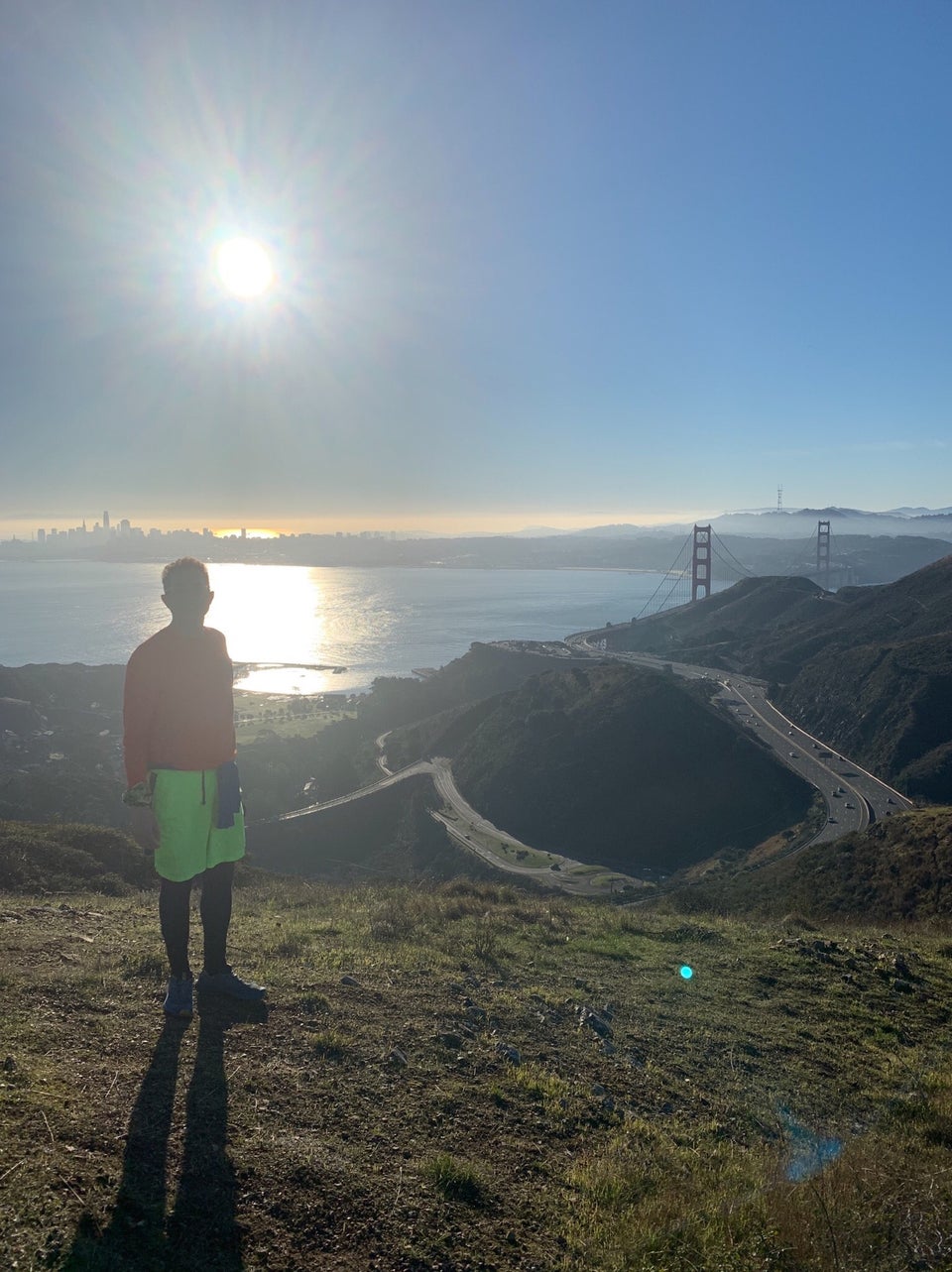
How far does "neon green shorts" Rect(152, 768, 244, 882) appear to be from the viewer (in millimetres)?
3156

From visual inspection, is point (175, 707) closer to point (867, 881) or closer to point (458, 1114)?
point (458, 1114)

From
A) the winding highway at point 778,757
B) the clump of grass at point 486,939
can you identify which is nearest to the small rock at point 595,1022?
the clump of grass at point 486,939

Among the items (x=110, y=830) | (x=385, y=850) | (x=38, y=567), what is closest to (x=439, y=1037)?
(x=110, y=830)

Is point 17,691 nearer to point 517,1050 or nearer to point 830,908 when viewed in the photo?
point 830,908

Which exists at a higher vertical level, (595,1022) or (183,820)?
(183,820)

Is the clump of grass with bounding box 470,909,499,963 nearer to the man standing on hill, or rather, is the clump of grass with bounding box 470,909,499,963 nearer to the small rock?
the small rock

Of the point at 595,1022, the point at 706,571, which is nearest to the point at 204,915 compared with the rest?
the point at 595,1022

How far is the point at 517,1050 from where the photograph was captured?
3.52 metres

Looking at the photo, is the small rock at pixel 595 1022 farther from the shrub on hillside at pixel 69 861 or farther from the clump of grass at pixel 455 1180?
the shrub on hillside at pixel 69 861

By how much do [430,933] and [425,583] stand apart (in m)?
150

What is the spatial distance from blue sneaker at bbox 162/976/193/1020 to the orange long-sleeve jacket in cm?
89

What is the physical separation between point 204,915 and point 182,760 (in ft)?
2.68

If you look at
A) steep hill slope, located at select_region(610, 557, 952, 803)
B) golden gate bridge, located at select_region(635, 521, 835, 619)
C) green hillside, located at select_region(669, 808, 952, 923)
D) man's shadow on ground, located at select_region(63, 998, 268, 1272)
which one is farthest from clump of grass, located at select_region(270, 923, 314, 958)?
golden gate bridge, located at select_region(635, 521, 835, 619)

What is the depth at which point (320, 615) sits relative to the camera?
110375 mm
